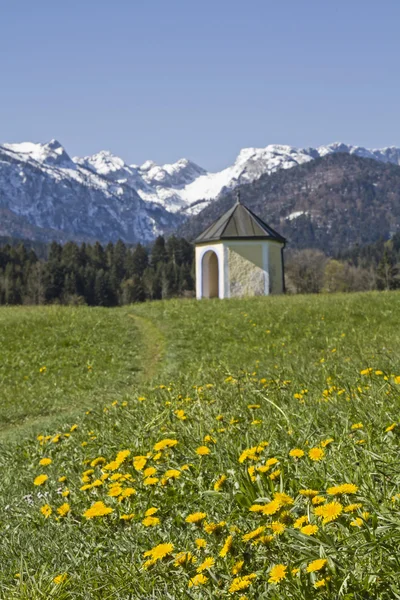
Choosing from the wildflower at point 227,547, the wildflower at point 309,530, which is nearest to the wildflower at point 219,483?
the wildflower at point 227,547

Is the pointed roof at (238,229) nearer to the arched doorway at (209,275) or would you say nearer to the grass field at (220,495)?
the arched doorway at (209,275)

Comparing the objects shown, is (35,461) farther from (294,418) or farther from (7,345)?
(7,345)

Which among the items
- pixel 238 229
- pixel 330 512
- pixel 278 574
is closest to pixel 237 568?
pixel 278 574

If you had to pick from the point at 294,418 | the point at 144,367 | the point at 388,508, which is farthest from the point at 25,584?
the point at 144,367

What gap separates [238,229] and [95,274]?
3056 inches

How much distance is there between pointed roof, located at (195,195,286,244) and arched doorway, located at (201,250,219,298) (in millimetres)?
1328

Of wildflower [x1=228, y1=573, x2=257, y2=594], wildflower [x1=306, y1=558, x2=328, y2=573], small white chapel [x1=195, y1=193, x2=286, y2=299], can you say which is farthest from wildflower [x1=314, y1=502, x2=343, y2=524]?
small white chapel [x1=195, y1=193, x2=286, y2=299]

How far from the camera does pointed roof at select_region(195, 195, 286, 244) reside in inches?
1358

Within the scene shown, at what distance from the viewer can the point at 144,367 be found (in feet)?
59.1

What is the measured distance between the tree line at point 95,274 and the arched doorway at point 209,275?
192 feet

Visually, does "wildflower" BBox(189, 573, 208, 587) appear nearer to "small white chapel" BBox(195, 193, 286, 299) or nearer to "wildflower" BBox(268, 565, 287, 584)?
"wildflower" BBox(268, 565, 287, 584)

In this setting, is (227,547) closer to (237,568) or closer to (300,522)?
(237,568)

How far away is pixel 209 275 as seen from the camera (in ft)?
127

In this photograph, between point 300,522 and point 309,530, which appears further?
point 300,522
